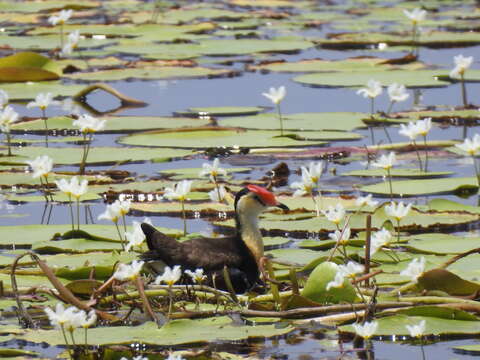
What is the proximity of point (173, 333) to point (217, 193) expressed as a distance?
7.09 feet

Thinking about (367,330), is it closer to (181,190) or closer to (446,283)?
(446,283)

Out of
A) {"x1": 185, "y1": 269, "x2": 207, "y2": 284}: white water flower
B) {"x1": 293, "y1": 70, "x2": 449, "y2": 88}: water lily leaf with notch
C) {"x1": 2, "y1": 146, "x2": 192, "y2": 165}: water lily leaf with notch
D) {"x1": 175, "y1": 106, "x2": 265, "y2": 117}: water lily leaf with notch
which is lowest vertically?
{"x1": 185, "y1": 269, "x2": 207, "y2": 284}: white water flower

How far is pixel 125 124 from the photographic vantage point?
30.3 feet

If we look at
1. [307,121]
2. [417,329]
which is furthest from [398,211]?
[307,121]

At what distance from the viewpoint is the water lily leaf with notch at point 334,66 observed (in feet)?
38.5

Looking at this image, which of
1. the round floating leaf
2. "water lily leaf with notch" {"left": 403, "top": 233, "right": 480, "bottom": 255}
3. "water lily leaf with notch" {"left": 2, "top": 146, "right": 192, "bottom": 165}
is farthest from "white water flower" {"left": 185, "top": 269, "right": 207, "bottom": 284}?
"water lily leaf with notch" {"left": 2, "top": 146, "right": 192, "bottom": 165}

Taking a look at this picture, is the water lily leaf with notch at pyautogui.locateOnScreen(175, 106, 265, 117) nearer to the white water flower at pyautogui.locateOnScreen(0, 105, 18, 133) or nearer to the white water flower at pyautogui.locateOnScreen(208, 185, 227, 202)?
the white water flower at pyautogui.locateOnScreen(0, 105, 18, 133)

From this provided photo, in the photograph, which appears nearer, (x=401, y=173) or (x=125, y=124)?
(x=401, y=173)

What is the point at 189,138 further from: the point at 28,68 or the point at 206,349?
the point at 206,349

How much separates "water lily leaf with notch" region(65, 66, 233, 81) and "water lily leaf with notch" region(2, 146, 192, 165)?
3.02m

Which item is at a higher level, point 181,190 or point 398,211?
point 181,190

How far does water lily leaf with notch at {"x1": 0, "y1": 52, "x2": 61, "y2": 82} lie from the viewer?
11133 mm

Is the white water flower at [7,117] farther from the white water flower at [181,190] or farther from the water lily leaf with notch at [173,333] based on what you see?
the water lily leaf with notch at [173,333]

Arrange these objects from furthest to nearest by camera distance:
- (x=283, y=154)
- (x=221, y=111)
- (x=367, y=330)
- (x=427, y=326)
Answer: (x=221, y=111)
(x=283, y=154)
(x=427, y=326)
(x=367, y=330)
